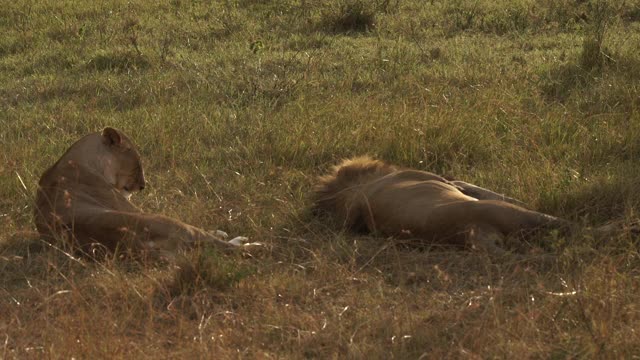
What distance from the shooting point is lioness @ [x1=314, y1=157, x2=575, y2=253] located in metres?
5.21

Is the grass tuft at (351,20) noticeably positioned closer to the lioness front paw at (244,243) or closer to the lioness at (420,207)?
the lioness at (420,207)

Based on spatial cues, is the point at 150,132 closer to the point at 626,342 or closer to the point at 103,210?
the point at 103,210

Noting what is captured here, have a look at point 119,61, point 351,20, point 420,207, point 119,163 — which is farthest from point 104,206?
point 351,20

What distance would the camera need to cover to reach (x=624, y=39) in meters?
9.23

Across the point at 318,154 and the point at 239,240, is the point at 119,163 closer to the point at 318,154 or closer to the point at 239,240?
the point at 239,240

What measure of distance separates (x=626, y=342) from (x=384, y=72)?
4990 mm

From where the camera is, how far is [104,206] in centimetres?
576

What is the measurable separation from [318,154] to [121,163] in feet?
4.18

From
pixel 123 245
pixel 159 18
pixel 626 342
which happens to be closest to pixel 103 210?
pixel 123 245

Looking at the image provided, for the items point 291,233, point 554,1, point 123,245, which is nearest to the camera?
point 123,245

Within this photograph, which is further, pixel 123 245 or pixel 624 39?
pixel 624 39

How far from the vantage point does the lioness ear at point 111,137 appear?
6137 millimetres

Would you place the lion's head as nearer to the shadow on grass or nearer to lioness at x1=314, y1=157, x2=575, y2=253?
lioness at x1=314, y1=157, x2=575, y2=253

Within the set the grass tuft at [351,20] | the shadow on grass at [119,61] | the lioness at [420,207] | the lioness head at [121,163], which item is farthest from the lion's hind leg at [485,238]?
the grass tuft at [351,20]
